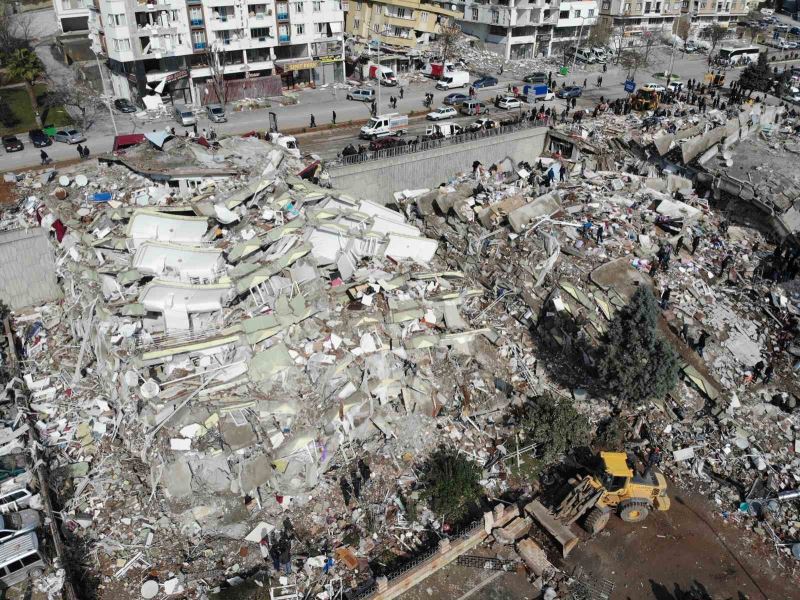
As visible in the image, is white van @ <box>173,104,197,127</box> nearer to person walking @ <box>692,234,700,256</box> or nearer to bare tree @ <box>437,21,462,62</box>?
bare tree @ <box>437,21,462,62</box>

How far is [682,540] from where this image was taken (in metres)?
14.4

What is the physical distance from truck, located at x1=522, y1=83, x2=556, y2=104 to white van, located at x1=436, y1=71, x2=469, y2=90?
489 centimetres

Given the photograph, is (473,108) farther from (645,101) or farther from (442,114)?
(645,101)

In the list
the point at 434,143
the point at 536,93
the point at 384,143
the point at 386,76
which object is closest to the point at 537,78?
the point at 536,93

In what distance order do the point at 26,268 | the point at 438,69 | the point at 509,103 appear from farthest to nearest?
the point at 438,69 < the point at 509,103 < the point at 26,268

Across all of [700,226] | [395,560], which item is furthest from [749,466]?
[700,226]

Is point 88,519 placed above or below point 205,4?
below

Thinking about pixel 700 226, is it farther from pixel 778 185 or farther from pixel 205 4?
pixel 205 4

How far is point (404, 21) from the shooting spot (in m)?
51.6

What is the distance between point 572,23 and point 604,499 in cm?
5098

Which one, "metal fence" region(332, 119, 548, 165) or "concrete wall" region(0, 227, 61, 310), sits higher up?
"metal fence" region(332, 119, 548, 165)

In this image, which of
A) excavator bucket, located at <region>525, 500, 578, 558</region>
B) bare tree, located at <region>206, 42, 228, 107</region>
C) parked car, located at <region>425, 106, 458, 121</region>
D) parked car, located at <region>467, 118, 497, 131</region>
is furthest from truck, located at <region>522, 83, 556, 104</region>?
excavator bucket, located at <region>525, 500, 578, 558</region>

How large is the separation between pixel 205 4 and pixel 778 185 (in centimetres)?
3487

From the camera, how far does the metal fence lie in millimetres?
27328
